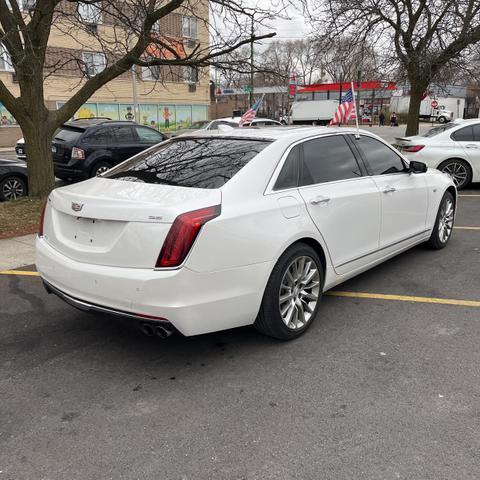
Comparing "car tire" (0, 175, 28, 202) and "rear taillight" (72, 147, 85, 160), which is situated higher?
→ "rear taillight" (72, 147, 85, 160)

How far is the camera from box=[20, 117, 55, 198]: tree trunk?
29.2 ft

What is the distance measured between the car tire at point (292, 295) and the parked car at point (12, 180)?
749cm

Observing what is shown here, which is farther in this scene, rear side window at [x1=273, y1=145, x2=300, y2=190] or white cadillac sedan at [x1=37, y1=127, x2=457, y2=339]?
rear side window at [x1=273, y1=145, x2=300, y2=190]

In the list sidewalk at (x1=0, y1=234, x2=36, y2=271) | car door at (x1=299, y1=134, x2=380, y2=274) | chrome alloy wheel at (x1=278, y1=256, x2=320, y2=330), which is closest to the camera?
chrome alloy wheel at (x1=278, y1=256, x2=320, y2=330)

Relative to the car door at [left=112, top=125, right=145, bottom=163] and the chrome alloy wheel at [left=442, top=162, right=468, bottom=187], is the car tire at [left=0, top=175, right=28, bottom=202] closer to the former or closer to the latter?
the car door at [left=112, top=125, right=145, bottom=163]

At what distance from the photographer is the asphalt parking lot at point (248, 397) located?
8.31 ft

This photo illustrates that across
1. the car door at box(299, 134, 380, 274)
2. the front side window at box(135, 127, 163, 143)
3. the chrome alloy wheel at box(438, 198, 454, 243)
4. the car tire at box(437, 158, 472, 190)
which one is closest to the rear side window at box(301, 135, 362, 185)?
the car door at box(299, 134, 380, 274)

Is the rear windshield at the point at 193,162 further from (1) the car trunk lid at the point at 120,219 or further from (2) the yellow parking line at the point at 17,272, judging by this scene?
(2) the yellow parking line at the point at 17,272

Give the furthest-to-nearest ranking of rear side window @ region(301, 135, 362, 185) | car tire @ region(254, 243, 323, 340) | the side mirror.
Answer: the side mirror, rear side window @ region(301, 135, 362, 185), car tire @ region(254, 243, 323, 340)

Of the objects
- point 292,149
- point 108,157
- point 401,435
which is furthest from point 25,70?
Result: point 401,435

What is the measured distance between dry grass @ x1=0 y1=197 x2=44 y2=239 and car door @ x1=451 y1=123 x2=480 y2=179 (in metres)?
8.39

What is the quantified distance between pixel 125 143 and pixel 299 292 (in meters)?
9.56

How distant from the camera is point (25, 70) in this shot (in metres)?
8.58

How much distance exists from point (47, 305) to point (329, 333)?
2564 mm
